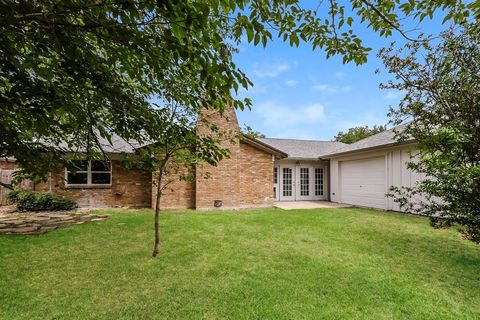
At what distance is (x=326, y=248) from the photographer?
6051 millimetres

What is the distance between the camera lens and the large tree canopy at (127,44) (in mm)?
1841

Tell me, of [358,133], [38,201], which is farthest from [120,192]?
[358,133]

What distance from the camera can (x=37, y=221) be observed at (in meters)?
8.34

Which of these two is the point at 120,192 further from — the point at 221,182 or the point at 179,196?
the point at 221,182

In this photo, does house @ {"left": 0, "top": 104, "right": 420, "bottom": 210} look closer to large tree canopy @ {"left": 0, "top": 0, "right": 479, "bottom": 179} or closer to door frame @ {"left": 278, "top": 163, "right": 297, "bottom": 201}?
door frame @ {"left": 278, "top": 163, "right": 297, "bottom": 201}

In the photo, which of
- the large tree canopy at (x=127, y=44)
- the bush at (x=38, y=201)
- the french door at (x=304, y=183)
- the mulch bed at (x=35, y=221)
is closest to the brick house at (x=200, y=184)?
the bush at (x=38, y=201)

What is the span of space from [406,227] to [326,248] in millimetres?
4097

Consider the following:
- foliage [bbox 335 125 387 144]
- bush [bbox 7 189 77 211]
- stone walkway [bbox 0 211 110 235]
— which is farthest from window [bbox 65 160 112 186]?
foliage [bbox 335 125 387 144]

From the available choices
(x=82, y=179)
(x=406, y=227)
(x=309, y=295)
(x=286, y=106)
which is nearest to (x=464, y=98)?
(x=309, y=295)

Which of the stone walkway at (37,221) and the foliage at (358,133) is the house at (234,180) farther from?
the foliage at (358,133)

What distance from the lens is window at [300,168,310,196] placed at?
1672 cm

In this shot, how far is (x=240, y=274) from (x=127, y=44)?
3.96 m

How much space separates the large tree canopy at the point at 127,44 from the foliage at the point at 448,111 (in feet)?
3.72

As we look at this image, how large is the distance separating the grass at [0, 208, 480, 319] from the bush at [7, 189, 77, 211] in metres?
4.01
